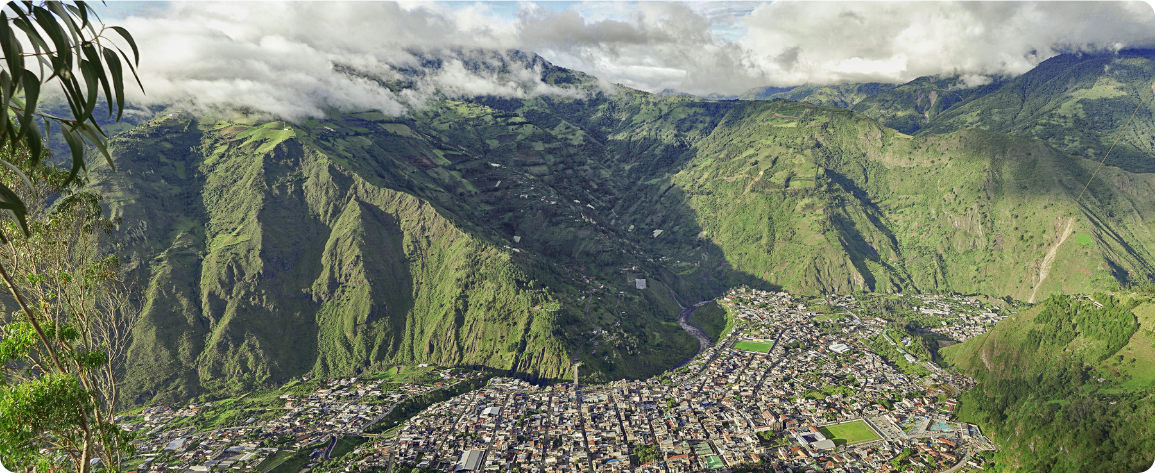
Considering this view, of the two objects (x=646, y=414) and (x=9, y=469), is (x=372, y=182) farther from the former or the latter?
(x=9, y=469)

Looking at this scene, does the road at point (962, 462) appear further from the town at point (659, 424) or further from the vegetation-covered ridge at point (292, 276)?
→ the vegetation-covered ridge at point (292, 276)

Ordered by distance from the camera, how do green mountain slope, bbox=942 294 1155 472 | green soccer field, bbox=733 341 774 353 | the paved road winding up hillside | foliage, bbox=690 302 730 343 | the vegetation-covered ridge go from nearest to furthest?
green mountain slope, bbox=942 294 1155 472
the vegetation-covered ridge
green soccer field, bbox=733 341 774 353
the paved road winding up hillside
foliage, bbox=690 302 730 343

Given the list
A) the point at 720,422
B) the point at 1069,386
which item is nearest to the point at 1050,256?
the point at 1069,386

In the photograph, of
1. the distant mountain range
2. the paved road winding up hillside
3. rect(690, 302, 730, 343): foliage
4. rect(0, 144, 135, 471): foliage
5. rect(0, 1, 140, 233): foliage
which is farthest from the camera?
rect(690, 302, 730, 343): foliage

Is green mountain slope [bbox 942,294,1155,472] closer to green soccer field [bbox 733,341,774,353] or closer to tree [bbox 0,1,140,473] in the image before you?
→ green soccer field [bbox 733,341,774,353]

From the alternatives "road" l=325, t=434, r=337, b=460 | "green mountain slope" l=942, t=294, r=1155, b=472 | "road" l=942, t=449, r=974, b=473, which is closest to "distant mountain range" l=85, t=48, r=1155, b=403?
"road" l=325, t=434, r=337, b=460

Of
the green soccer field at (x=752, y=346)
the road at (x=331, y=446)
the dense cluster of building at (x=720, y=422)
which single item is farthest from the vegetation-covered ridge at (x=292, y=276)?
the green soccer field at (x=752, y=346)
